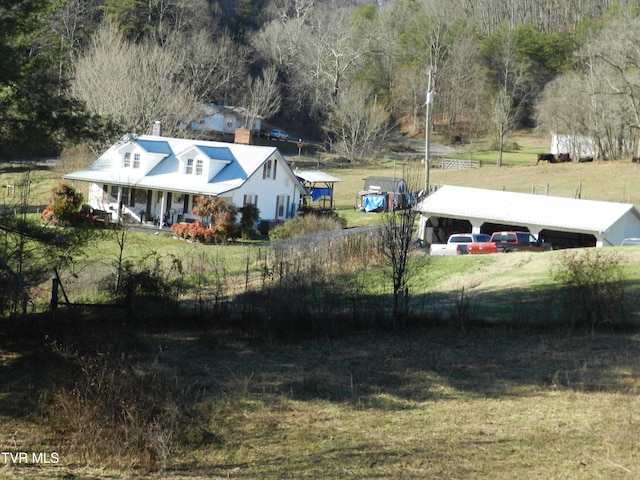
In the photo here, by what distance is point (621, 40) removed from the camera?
7469 centimetres

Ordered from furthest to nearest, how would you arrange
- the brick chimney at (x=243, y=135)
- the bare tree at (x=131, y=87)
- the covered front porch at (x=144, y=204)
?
1. the bare tree at (x=131, y=87)
2. the brick chimney at (x=243, y=135)
3. the covered front porch at (x=144, y=204)

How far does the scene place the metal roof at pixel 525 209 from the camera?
123 feet

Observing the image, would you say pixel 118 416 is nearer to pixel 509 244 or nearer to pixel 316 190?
pixel 509 244

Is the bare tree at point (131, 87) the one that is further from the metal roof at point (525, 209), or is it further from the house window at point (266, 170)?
the metal roof at point (525, 209)

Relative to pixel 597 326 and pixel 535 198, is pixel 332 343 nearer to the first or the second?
pixel 597 326

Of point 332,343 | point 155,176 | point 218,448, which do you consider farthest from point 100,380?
point 155,176

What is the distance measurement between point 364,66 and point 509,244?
230ft

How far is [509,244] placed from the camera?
36.2 meters

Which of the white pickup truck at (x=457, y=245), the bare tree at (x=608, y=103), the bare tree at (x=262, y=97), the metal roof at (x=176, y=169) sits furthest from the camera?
the bare tree at (x=262, y=97)

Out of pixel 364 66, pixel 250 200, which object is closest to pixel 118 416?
pixel 250 200

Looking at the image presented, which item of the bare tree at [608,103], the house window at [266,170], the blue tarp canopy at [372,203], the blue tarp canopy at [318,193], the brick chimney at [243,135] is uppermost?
the bare tree at [608,103]

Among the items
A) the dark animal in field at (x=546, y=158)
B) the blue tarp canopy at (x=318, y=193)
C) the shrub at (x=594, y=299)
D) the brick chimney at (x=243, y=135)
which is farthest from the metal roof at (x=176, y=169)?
the dark animal in field at (x=546, y=158)

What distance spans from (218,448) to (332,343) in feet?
20.7

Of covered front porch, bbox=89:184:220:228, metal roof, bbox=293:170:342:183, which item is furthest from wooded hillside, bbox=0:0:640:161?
metal roof, bbox=293:170:342:183
